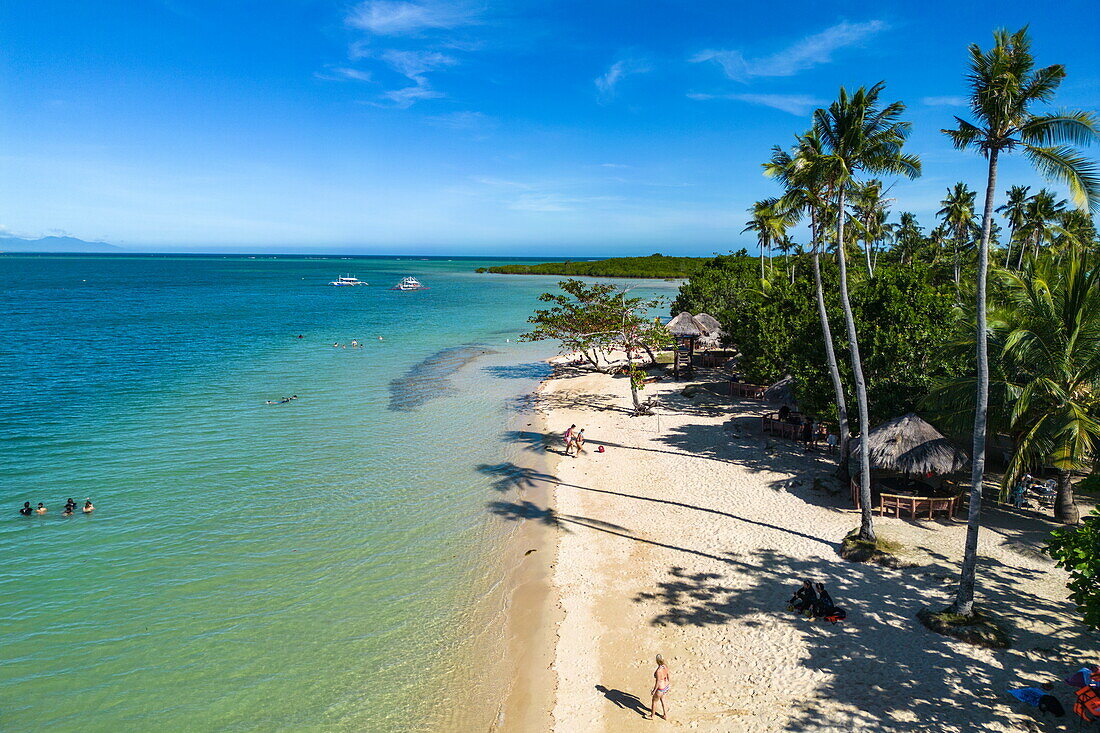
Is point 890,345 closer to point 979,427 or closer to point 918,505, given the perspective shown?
point 918,505

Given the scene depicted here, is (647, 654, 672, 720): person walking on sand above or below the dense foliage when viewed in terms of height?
below

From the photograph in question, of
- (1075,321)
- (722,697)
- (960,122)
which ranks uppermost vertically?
(960,122)

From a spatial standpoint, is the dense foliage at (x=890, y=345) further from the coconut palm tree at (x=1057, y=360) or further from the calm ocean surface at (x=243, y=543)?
the calm ocean surface at (x=243, y=543)

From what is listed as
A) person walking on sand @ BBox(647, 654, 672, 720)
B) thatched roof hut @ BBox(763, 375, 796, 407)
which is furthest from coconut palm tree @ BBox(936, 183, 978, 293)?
person walking on sand @ BBox(647, 654, 672, 720)

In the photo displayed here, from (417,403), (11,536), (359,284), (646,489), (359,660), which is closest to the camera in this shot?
(359,660)

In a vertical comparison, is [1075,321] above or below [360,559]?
above

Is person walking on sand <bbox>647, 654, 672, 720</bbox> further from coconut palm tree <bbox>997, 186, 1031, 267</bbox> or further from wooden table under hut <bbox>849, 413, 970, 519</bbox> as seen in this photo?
coconut palm tree <bbox>997, 186, 1031, 267</bbox>

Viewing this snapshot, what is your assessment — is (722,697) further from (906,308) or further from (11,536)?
(11,536)

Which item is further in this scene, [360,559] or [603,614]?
[360,559]

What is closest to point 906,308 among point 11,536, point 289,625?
point 289,625
